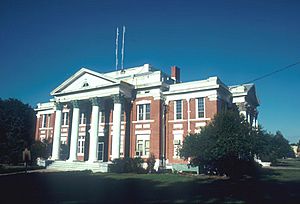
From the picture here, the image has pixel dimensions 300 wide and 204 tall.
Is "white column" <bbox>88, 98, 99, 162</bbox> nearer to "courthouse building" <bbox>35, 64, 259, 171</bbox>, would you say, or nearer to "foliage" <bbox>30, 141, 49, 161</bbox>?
"courthouse building" <bbox>35, 64, 259, 171</bbox>

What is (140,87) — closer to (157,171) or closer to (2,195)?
(157,171)

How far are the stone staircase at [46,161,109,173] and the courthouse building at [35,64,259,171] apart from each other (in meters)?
0.31

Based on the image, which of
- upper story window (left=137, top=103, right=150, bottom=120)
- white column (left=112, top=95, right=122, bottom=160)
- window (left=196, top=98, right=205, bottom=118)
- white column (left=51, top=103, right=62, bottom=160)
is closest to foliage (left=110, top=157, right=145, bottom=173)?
white column (left=112, top=95, right=122, bottom=160)

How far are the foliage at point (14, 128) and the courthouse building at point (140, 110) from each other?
12776 millimetres

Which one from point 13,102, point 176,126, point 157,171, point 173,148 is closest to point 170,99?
point 176,126

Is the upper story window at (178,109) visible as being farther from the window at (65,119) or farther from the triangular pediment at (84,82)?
the window at (65,119)

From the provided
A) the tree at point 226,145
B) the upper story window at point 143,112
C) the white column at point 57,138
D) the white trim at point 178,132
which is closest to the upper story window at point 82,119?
the white column at point 57,138

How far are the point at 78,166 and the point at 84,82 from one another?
10807 millimetres

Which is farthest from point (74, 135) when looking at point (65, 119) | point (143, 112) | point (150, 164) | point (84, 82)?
point (150, 164)

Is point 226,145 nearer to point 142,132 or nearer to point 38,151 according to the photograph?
point 142,132

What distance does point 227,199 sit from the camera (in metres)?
13.0

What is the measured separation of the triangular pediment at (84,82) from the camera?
110 ft

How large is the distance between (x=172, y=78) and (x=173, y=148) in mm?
11124

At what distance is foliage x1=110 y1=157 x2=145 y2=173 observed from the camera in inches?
1177
